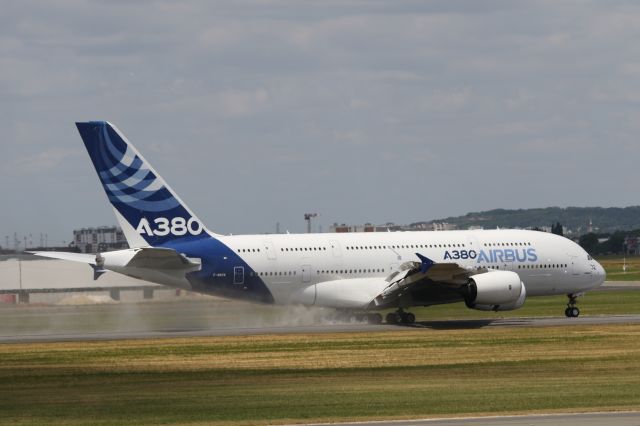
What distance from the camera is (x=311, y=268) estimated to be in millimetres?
60562

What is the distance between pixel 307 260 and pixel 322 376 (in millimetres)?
20864

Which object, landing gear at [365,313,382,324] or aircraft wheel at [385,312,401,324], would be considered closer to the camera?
aircraft wheel at [385,312,401,324]

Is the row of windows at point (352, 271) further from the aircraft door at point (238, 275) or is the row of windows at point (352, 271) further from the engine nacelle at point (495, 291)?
the engine nacelle at point (495, 291)

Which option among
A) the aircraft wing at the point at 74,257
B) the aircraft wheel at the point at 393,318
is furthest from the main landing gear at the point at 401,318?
the aircraft wing at the point at 74,257

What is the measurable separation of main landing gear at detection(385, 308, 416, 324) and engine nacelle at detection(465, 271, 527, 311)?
10.2ft

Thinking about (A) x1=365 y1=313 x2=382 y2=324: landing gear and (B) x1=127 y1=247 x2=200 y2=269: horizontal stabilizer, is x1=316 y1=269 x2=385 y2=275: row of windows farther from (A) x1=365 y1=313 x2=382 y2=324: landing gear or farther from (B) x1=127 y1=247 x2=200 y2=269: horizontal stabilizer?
(B) x1=127 y1=247 x2=200 y2=269: horizontal stabilizer

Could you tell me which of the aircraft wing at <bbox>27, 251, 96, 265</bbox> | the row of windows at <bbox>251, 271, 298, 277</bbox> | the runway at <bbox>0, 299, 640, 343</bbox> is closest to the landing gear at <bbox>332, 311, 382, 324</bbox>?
the runway at <bbox>0, 299, 640, 343</bbox>

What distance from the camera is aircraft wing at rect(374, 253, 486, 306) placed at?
192 ft

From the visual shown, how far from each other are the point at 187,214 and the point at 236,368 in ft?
59.5

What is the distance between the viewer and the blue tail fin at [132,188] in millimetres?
57969

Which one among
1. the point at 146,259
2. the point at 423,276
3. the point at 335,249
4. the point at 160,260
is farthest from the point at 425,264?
the point at 146,259

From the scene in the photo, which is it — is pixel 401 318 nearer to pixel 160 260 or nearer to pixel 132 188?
pixel 160 260

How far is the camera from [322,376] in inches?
1576

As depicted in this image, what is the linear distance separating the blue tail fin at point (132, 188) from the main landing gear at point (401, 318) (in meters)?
11.6
